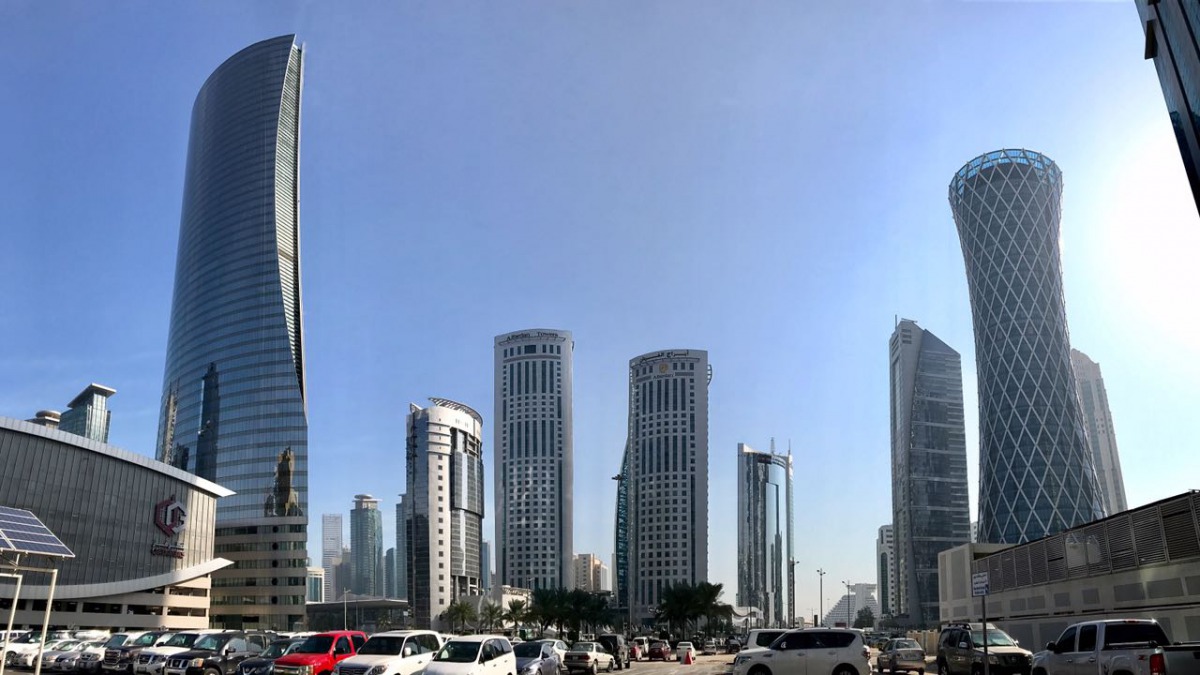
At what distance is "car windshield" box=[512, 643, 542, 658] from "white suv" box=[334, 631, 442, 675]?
4.98m

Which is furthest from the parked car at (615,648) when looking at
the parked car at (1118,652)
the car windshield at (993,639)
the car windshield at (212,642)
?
the parked car at (1118,652)

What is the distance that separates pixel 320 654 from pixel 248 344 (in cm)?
13909

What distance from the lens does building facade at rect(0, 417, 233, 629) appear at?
282ft

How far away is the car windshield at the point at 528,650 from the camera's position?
3306 centimetres

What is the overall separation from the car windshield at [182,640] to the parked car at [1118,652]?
96.3ft

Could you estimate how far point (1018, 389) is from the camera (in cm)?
14375

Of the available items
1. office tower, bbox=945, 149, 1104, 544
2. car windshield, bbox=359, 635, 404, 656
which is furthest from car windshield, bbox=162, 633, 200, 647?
office tower, bbox=945, 149, 1104, 544

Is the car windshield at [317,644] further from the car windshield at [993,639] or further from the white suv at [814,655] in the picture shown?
the car windshield at [993,639]

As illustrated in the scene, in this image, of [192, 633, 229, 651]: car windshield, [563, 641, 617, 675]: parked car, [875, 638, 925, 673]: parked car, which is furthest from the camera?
[875, 638, 925, 673]: parked car

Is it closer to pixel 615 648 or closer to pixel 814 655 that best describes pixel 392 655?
pixel 814 655

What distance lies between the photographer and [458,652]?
84.3ft

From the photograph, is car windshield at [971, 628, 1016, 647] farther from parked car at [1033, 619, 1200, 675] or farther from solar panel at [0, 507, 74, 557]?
solar panel at [0, 507, 74, 557]

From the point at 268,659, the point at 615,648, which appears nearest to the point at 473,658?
the point at 268,659

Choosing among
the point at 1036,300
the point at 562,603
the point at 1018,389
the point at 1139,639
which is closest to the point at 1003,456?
the point at 1018,389
